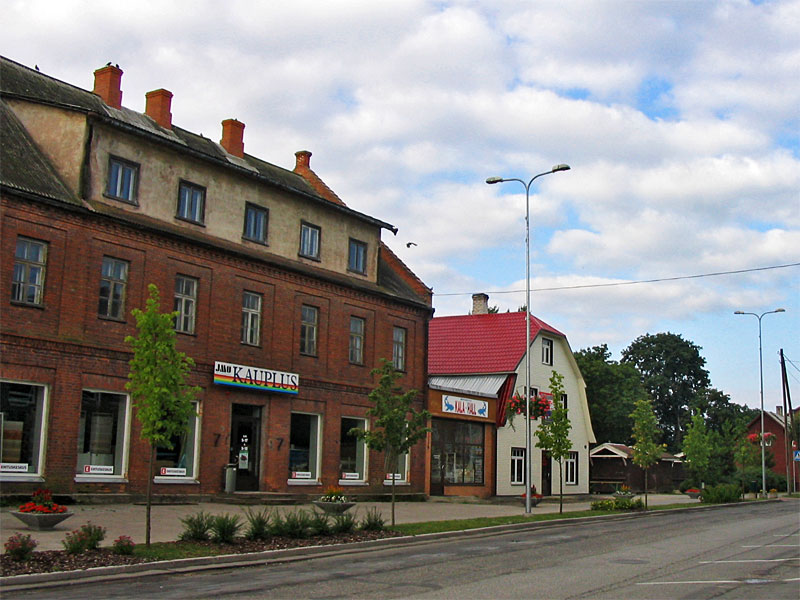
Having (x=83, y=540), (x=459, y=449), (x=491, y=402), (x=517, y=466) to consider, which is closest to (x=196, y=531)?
(x=83, y=540)

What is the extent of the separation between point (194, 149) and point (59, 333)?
7.74 metres

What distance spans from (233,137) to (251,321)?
7.65 m

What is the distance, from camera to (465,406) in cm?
3922

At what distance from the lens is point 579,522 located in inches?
1097

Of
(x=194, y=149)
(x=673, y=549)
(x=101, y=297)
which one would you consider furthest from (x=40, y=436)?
→ (x=673, y=549)

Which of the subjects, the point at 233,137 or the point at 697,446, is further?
the point at 697,446

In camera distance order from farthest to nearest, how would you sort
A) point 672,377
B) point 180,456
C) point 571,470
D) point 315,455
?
1. point 672,377
2. point 571,470
3. point 315,455
4. point 180,456

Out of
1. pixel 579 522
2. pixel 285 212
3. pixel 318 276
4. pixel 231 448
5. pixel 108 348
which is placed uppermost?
pixel 285 212

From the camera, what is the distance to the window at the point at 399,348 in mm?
35469

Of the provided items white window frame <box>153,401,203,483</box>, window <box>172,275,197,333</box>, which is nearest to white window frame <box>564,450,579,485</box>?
white window frame <box>153,401,203,483</box>

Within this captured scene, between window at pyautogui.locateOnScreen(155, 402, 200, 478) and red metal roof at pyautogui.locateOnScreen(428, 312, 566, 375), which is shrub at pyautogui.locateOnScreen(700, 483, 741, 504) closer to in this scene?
red metal roof at pyautogui.locateOnScreen(428, 312, 566, 375)

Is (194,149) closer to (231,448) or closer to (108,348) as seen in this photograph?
(108,348)

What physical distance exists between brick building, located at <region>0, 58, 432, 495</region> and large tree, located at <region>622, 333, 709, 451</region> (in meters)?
74.4

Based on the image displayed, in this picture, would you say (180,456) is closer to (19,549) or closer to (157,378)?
(157,378)
